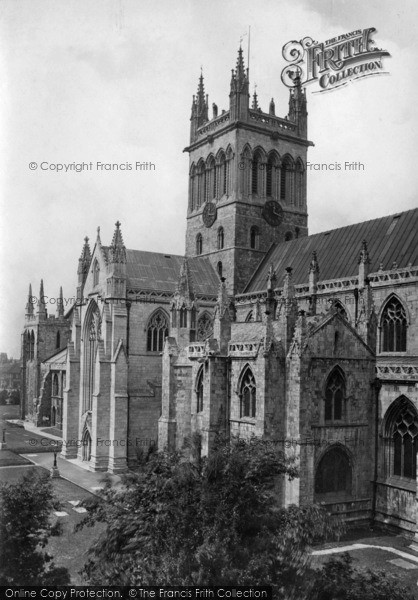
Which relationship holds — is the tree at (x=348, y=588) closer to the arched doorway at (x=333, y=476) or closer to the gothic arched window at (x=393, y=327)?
the arched doorway at (x=333, y=476)

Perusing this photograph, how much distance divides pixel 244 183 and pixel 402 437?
1080 inches

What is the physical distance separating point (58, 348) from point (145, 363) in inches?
1350

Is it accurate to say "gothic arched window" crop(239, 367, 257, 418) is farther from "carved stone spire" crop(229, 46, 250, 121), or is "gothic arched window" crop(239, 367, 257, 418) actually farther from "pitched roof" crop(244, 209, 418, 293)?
"carved stone spire" crop(229, 46, 250, 121)

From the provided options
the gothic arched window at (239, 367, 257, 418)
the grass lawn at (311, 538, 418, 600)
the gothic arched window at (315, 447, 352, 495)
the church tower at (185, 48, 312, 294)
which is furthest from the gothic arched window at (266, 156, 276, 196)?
the grass lawn at (311, 538, 418, 600)

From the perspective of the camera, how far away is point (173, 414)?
37.8 metres

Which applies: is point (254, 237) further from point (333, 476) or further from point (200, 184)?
point (333, 476)

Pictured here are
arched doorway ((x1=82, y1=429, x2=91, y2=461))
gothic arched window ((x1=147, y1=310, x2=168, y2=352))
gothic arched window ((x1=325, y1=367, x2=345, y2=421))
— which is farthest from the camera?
arched doorway ((x1=82, y1=429, x2=91, y2=461))

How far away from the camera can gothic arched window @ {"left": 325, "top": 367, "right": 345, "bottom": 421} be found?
29234mm

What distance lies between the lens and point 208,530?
14.0 meters

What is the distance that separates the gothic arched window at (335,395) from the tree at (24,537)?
15.5m

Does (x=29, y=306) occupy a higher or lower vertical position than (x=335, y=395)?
higher

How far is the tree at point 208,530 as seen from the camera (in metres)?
13.4

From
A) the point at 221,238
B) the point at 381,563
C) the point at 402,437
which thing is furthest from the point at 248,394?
the point at 221,238

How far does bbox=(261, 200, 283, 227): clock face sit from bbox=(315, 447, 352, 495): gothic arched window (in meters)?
25.7
